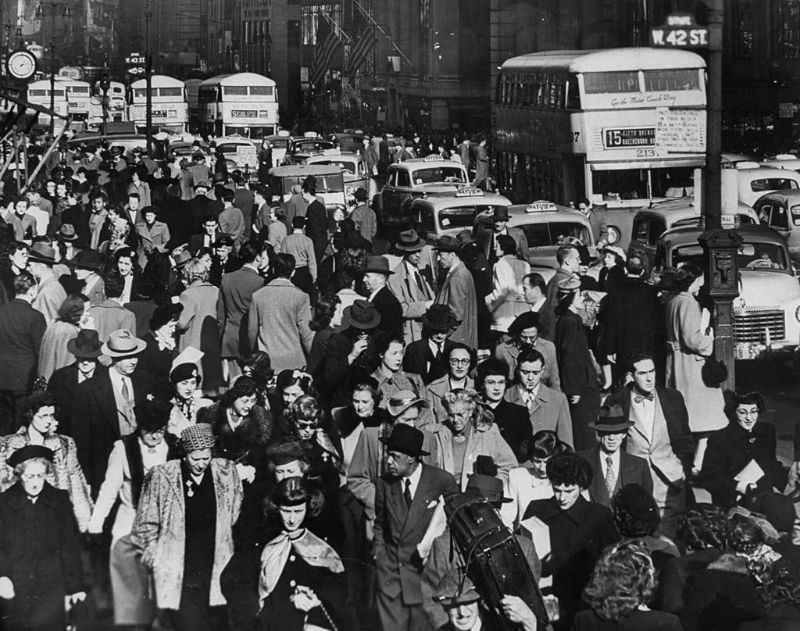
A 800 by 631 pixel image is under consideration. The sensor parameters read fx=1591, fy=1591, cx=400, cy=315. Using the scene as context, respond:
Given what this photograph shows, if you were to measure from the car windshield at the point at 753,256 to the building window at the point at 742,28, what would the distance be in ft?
117

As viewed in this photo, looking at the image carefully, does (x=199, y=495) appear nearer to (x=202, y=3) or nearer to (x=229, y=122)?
(x=229, y=122)

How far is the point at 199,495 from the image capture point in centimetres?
704

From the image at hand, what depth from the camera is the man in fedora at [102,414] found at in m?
8.88

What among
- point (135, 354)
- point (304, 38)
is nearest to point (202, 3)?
point (304, 38)

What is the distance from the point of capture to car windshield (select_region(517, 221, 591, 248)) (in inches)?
774

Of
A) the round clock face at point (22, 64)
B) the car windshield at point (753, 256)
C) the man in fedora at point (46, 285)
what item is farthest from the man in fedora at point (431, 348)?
the round clock face at point (22, 64)

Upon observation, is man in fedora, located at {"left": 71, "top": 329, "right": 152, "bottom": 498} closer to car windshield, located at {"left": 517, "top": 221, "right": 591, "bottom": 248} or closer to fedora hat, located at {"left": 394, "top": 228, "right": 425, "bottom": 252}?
fedora hat, located at {"left": 394, "top": 228, "right": 425, "bottom": 252}

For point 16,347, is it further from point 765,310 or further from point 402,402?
point 765,310

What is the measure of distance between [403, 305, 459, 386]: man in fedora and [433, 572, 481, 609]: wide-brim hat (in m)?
3.81

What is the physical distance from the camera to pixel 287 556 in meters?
6.34

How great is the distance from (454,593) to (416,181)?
78.0 ft

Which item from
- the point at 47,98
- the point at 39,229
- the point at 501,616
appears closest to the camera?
the point at 501,616

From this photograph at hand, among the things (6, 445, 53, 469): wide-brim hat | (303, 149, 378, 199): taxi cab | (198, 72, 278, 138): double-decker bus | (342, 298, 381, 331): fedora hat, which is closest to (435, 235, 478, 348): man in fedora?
(342, 298, 381, 331): fedora hat

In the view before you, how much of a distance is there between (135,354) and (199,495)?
2515 millimetres
